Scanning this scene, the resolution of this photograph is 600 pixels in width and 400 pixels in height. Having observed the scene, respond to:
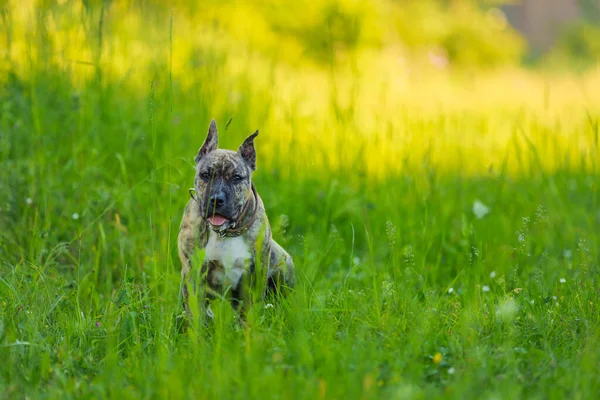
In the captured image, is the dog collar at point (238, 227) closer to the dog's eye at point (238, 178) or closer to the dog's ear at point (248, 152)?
the dog's eye at point (238, 178)

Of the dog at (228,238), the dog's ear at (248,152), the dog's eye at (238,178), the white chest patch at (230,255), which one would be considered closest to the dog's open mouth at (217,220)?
the dog at (228,238)

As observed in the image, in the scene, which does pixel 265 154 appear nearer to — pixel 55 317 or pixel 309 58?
pixel 55 317

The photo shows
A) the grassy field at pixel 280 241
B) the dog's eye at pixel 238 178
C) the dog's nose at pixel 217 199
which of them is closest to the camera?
the grassy field at pixel 280 241

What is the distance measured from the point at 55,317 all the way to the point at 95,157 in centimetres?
198

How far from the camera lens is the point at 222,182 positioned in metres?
3.78

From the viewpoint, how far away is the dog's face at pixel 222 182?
365 cm

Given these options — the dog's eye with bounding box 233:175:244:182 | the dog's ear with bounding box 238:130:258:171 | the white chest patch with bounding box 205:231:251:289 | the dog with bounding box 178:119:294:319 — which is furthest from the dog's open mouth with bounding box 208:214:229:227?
the dog's ear with bounding box 238:130:258:171

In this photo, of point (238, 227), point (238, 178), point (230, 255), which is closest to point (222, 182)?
point (238, 178)

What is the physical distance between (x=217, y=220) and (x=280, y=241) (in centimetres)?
106

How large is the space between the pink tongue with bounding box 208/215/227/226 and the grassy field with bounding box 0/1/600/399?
31 cm

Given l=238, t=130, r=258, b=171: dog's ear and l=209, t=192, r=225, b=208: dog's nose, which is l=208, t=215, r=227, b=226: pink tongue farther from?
l=238, t=130, r=258, b=171: dog's ear

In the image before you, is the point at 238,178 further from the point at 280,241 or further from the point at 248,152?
the point at 280,241

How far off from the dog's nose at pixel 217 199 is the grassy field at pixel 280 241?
12.7 inches

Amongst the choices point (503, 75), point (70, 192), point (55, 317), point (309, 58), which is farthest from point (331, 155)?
point (503, 75)
